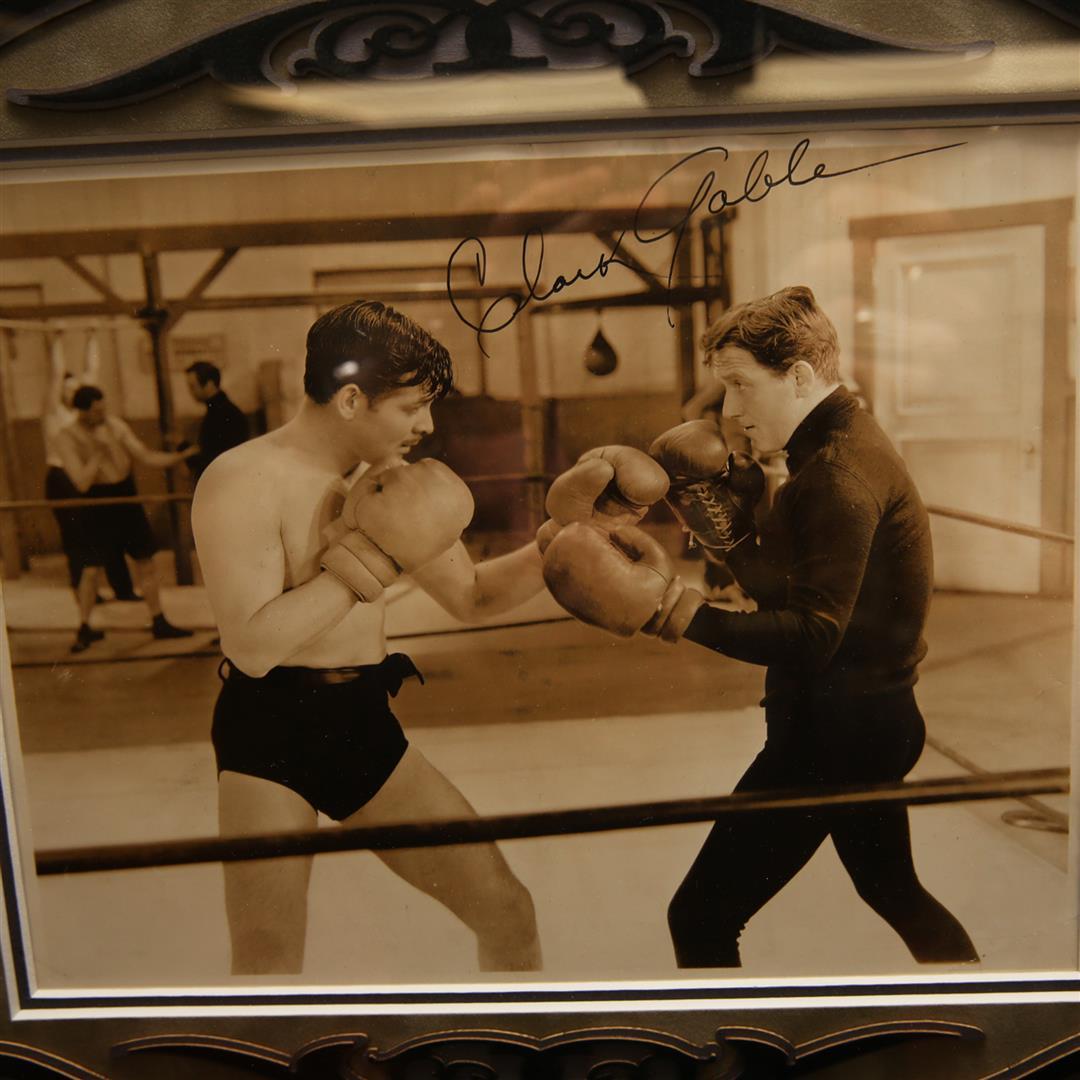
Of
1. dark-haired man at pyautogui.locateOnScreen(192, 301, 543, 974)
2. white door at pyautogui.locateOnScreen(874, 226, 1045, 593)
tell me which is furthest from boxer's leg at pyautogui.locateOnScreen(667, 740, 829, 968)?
white door at pyautogui.locateOnScreen(874, 226, 1045, 593)

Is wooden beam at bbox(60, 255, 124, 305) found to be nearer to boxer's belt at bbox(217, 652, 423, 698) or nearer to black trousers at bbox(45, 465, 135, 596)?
black trousers at bbox(45, 465, 135, 596)

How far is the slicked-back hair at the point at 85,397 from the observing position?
4.13 ft

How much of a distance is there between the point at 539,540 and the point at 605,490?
0.12 m

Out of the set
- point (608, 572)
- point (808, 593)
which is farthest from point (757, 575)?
point (608, 572)

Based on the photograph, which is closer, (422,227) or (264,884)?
(422,227)

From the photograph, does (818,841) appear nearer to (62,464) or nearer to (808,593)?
(808,593)

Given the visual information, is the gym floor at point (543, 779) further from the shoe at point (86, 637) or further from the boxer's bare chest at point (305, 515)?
the boxer's bare chest at point (305, 515)

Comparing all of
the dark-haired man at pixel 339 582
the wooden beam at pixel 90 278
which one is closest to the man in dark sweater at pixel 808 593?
the dark-haired man at pixel 339 582

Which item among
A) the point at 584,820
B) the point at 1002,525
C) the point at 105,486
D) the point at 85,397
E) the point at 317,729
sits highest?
the point at 85,397

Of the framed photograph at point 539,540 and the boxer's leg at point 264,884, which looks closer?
the framed photograph at point 539,540

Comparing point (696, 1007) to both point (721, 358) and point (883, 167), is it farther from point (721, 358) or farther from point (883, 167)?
point (883, 167)

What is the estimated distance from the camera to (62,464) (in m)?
1.28

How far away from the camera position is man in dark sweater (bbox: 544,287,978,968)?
125 cm

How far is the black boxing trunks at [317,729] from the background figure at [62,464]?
21 centimetres
